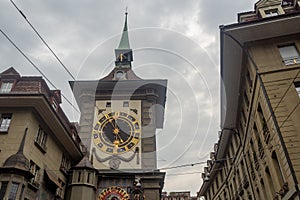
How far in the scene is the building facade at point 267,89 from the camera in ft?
44.9

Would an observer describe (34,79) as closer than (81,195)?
Yes

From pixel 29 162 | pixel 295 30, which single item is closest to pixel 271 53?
pixel 295 30

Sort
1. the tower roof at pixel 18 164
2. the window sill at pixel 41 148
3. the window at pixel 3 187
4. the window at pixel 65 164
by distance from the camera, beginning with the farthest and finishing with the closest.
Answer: the window at pixel 65 164
the window sill at pixel 41 148
the tower roof at pixel 18 164
the window at pixel 3 187

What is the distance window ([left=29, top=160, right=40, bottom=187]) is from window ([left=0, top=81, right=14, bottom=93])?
15.7 ft

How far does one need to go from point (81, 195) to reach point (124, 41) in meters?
25.9

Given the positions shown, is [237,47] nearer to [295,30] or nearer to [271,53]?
[271,53]

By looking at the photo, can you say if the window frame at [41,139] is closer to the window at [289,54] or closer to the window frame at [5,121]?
the window frame at [5,121]

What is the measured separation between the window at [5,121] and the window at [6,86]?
1.62 m

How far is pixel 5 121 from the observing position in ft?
56.0

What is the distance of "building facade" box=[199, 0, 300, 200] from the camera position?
13.7 meters

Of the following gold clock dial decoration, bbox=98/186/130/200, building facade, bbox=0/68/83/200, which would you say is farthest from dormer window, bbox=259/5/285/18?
gold clock dial decoration, bbox=98/186/130/200

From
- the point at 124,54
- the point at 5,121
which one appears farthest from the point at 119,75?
the point at 5,121

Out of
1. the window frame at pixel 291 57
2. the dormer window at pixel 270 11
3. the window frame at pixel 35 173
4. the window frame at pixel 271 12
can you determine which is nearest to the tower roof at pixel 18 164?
the window frame at pixel 35 173

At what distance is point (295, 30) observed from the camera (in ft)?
54.0
